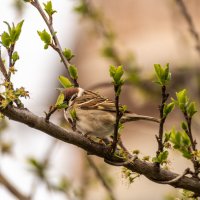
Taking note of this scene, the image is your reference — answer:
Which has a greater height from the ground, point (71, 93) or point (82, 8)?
point (82, 8)

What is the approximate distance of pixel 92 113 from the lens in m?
4.14

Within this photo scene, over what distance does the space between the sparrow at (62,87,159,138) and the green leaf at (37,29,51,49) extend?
0.26m

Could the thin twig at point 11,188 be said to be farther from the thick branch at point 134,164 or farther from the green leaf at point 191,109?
the green leaf at point 191,109

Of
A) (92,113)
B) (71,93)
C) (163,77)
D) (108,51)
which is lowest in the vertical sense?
(92,113)

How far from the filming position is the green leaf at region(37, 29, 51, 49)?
10.9 feet

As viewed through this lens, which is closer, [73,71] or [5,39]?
[5,39]

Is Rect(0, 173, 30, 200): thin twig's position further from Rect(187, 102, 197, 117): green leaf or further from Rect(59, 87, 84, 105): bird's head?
Rect(187, 102, 197, 117): green leaf

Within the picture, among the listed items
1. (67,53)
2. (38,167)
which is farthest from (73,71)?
(38,167)

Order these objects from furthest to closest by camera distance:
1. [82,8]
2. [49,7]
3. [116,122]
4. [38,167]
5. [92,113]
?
[82,8] < [38,167] < [92,113] < [49,7] < [116,122]

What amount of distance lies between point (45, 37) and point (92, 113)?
0.91m

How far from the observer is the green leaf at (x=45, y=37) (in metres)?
3.33

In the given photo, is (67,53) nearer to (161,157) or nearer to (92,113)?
(92,113)

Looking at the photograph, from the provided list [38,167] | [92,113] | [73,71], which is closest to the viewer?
[73,71]

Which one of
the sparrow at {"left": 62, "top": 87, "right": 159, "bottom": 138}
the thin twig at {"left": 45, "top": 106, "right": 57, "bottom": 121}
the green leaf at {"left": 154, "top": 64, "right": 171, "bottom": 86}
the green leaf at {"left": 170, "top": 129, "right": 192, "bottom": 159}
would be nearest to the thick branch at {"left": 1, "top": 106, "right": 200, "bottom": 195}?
the thin twig at {"left": 45, "top": 106, "right": 57, "bottom": 121}
